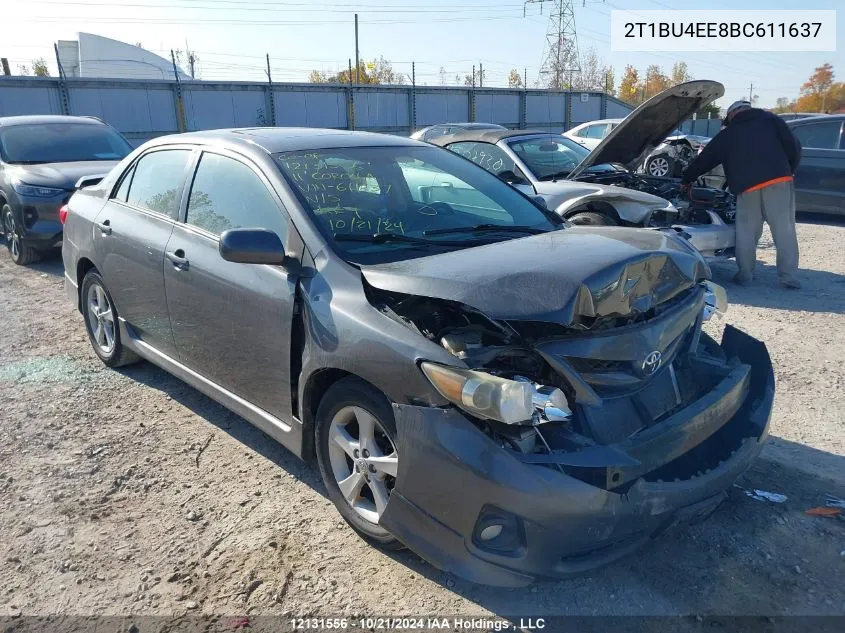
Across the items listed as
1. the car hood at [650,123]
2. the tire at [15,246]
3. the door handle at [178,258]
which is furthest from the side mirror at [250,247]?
the tire at [15,246]

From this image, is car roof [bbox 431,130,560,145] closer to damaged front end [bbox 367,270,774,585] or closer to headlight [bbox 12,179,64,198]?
headlight [bbox 12,179,64,198]

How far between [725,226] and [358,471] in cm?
600

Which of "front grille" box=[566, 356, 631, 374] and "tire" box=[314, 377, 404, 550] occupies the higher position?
"front grille" box=[566, 356, 631, 374]

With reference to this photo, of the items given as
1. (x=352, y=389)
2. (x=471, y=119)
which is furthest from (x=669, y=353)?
(x=471, y=119)

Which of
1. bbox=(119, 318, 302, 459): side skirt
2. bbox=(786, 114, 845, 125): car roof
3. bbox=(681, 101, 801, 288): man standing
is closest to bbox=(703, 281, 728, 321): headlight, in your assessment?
bbox=(119, 318, 302, 459): side skirt

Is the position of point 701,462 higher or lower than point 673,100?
lower

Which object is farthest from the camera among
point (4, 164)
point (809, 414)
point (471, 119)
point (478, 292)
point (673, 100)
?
point (471, 119)

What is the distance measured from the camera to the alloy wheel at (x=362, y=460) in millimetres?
2801

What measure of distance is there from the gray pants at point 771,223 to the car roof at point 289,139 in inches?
176

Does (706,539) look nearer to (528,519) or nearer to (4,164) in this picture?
(528,519)

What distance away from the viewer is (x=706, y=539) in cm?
301

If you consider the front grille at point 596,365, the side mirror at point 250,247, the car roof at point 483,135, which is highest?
the car roof at point 483,135

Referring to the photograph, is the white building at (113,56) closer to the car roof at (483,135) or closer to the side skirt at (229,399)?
the car roof at (483,135)

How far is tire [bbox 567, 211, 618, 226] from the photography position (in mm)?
6945
